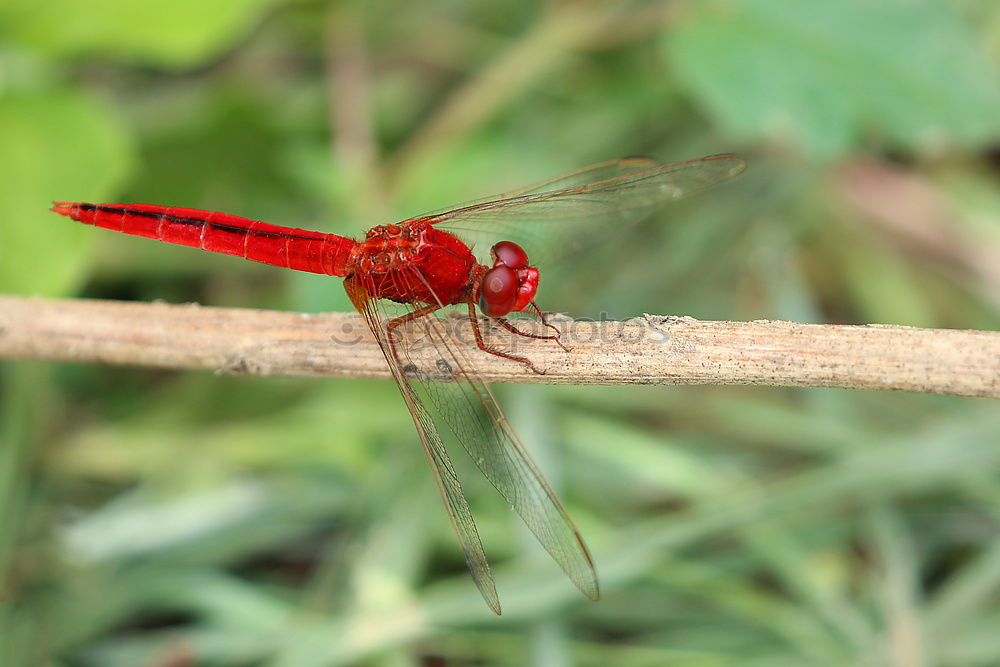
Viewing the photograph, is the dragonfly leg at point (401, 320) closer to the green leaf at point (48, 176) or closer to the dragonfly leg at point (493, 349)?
the dragonfly leg at point (493, 349)

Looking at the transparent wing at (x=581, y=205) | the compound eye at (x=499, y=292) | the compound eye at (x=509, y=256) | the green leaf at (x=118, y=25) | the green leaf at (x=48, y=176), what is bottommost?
the compound eye at (x=499, y=292)

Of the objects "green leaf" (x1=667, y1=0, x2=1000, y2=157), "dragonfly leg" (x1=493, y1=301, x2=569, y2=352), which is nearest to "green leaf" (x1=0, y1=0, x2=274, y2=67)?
"dragonfly leg" (x1=493, y1=301, x2=569, y2=352)

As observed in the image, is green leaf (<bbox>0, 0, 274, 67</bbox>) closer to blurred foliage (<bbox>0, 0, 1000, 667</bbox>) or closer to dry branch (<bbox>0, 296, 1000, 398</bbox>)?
blurred foliage (<bbox>0, 0, 1000, 667</bbox>)

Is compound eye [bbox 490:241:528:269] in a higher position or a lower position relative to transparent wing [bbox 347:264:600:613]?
higher

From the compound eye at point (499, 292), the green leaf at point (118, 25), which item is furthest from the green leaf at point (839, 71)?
the green leaf at point (118, 25)

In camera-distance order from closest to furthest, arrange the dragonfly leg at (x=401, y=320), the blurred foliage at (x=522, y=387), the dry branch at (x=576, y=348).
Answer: the dry branch at (x=576, y=348) < the dragonfly leg at (x=401, y=320) < the blurred foliage at (x=522, y=387)

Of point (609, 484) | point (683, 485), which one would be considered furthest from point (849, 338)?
point (609, 484)
